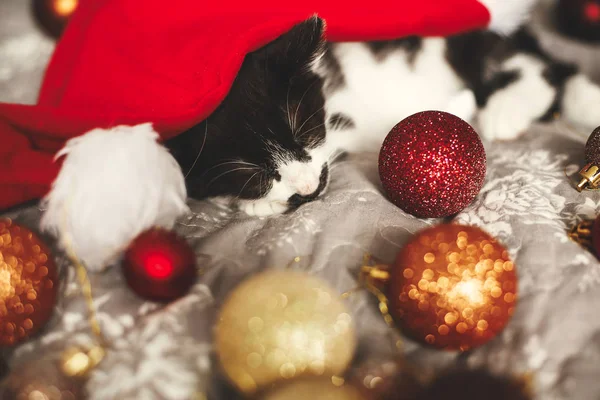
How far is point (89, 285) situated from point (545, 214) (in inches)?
24.6

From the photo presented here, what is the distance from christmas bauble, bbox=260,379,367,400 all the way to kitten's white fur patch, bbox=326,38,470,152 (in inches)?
22.6

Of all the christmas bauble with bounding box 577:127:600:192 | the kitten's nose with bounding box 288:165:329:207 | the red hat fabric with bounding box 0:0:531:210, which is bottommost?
the kitten's nose with bounding box 288:165:329:207

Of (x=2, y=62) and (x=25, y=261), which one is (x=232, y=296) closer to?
(x=25, y=261)

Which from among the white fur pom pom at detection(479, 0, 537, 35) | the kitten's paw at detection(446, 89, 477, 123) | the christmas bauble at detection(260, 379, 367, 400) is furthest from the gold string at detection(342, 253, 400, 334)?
the white fur pom pom at detection(479, 0, 537, 35)

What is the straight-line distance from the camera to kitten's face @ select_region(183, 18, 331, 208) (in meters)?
0.74

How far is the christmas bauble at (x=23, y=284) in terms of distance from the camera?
1.68 feet

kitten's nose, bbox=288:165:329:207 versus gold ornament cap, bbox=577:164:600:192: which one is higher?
gold ornament cap, bbox=577:164:600:192

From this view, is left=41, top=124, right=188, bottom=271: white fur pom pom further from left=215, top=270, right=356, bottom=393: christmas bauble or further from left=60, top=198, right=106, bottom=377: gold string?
left=215, top=270, right=356, bottom=393: christmas bauble

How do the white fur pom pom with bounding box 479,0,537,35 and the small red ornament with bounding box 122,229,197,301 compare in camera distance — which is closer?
the small red ornament with bounding box 122,229,197,301

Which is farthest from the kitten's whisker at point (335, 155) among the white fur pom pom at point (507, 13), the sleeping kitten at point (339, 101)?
the white fur pom pom at point (507, 13)

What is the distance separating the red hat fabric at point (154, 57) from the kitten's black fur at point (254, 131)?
0.16 feet

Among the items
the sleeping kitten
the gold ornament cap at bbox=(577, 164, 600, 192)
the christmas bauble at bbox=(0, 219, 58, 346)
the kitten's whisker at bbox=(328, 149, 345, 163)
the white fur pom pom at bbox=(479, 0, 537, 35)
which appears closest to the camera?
the christmas bauble at bbox=(0, 219, 58, 346)

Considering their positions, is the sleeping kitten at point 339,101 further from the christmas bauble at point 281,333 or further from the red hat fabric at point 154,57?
the christmas bauble at point 281,333

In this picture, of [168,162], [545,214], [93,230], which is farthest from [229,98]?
[545,214]
